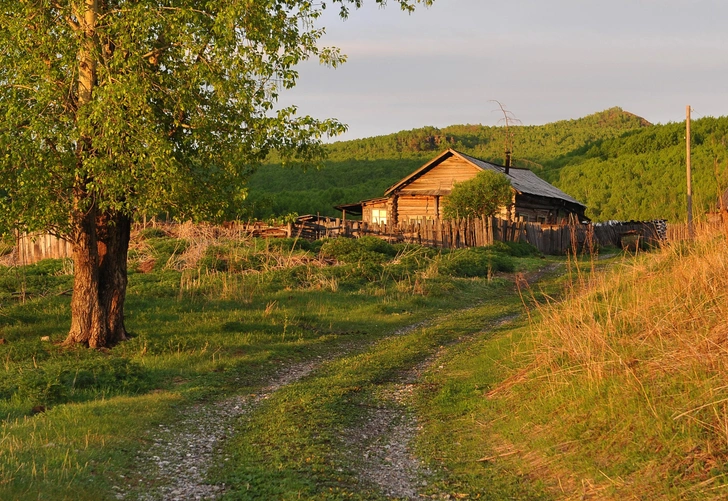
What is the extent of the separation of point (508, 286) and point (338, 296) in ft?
20.8

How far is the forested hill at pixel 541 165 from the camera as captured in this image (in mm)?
56559

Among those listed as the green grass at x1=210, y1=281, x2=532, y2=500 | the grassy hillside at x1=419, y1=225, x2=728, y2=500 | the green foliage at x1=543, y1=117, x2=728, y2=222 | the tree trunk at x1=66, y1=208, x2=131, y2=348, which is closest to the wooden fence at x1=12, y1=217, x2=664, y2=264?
the tree trunk at x1=66, y1=208, x2=131, y2=348

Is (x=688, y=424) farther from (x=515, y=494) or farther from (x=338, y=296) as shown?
(x=338, y=296)

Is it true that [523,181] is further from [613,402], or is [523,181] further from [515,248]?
[613,402]

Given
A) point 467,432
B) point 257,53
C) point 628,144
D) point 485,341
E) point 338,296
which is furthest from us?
point 628,144

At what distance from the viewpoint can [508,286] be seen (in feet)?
69.9

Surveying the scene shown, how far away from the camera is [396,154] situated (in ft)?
286

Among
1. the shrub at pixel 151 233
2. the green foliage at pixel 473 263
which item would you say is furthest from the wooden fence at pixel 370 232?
the green foliage at pixel 473 263

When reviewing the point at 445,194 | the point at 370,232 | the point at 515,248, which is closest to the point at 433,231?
the point at 370,232

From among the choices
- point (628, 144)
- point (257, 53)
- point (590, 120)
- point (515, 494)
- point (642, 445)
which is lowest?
point (515, 494)

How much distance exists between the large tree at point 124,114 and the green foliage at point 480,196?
72.2 feet

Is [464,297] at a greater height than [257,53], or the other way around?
[257,53]

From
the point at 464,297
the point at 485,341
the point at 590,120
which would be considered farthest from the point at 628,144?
the point at 485,341

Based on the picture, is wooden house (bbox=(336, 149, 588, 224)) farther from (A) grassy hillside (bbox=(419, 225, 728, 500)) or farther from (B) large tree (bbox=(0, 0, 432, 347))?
(A) grassy hillside (bbox=(419, 225, 728, 500))
